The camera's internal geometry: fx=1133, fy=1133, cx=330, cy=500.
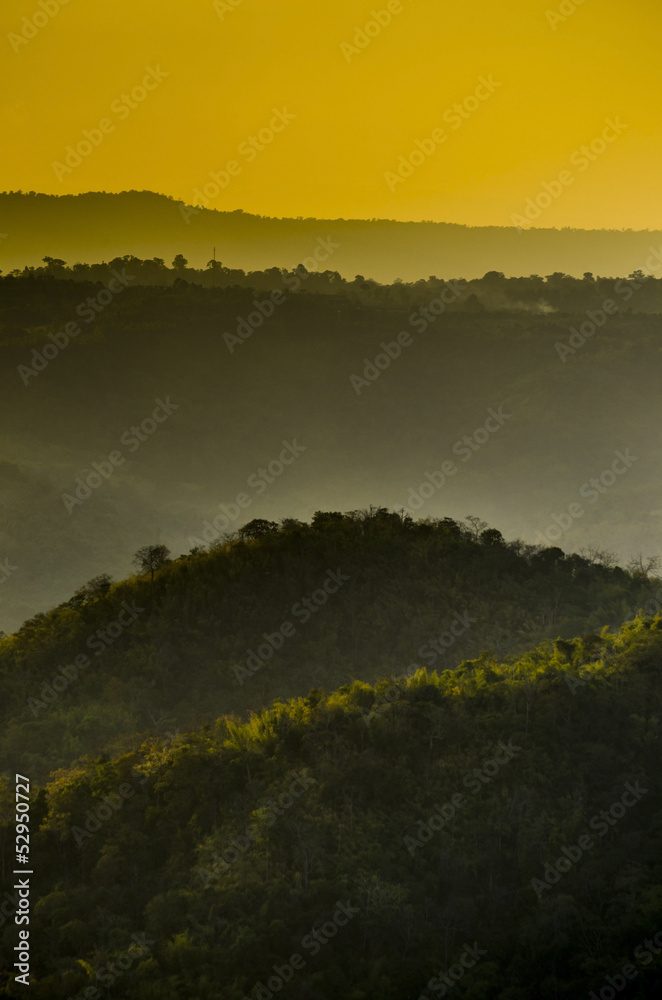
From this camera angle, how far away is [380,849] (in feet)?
109

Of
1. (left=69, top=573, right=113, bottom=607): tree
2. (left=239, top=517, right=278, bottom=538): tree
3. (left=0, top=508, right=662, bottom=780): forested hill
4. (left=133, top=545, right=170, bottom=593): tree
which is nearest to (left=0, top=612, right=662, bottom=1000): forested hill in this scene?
(left=0, top=508, right=662, bottom=780): forested hill

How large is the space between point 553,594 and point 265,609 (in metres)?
Result: 12.7

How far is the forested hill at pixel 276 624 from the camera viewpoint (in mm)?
44031

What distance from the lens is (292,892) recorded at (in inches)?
1258

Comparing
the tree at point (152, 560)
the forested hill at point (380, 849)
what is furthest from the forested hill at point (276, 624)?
the forested hill at point (380, 849)

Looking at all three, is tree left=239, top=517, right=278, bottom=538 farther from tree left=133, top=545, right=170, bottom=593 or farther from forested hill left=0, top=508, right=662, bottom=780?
tree left=133, top=545, right=170, bottom=593

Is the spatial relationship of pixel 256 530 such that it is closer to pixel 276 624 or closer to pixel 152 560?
pixel 152 560

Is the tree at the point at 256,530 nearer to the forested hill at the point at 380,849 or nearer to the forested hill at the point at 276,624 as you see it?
the forested hill at the point at 276,624

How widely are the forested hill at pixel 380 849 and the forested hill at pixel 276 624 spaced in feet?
16.3

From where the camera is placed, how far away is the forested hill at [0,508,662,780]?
144 ft

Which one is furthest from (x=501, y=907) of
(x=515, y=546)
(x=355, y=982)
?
(x=515, y=546)

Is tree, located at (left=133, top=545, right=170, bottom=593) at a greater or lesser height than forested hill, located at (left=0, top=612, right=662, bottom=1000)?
greater

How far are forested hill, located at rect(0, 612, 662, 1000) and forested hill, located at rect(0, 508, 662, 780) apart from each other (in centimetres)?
496

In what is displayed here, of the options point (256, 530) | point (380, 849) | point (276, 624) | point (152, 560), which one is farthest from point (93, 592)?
point (380, 849)
